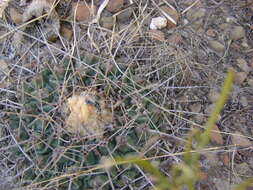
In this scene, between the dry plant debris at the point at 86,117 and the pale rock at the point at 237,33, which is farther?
the pale rock at the point at 237,33

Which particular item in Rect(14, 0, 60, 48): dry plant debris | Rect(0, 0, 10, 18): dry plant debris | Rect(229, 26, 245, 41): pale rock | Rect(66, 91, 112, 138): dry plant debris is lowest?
Rect(229, 26, 245, 41): pale rock

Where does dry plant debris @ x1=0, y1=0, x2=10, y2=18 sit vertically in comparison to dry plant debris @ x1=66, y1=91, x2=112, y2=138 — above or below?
above

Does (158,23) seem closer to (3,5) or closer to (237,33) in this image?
(237,33)

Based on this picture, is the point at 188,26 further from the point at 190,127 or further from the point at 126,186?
the point at 126,186

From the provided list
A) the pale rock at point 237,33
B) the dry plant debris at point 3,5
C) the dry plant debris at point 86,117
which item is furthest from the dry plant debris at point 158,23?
the dry plant debris at point 3,5

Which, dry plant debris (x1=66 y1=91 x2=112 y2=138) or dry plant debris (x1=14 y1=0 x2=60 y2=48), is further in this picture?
dry plant debris (x1=14 y1=0 x2=60 y2=48)

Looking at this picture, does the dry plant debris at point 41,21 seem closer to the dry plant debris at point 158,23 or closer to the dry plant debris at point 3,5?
the dry plant debris at point 3,5

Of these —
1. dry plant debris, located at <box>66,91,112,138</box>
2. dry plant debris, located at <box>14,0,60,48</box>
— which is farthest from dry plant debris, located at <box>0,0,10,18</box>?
dry plant debris, located at <box>66,91,112,138</box>

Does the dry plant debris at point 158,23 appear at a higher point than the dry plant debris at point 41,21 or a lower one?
lower

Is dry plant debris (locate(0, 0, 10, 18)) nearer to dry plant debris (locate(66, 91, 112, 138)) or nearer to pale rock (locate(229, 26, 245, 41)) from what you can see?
dry plant debris (locate(66, 91, 112, 138))
